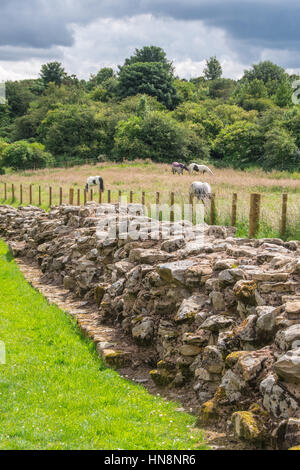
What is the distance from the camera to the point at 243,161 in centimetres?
4966

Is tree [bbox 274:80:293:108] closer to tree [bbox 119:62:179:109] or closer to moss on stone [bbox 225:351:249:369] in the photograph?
tree [bbox 119:62:179:109]

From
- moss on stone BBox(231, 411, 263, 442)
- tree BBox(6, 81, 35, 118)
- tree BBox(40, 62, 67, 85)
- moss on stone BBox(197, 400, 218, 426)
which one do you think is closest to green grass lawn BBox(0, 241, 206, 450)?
moss on stone BBox(197, 400, 218, 426)

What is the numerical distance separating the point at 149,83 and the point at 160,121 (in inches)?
1014

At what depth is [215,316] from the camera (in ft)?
18.8

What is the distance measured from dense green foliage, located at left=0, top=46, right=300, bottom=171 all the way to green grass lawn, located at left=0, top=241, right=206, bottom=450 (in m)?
36.9

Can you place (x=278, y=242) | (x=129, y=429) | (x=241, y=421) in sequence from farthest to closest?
1. (x=278, y=242)
2. (x=129, y=429)
3. (x=241, y=421)

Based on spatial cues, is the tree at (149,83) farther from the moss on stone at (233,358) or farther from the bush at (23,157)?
the moss on stone at (233,358)

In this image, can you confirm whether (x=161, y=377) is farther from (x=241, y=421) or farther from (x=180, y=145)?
(x=180, y=145)

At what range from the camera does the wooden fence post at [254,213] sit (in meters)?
11.4

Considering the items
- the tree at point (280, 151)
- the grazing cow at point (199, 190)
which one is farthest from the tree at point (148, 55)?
the grazing cow at point (199, 190)

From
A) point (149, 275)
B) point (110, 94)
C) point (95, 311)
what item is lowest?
point (95, 311)

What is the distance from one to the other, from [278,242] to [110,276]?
3142 mm

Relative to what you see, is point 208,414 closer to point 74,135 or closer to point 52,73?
point 74,135

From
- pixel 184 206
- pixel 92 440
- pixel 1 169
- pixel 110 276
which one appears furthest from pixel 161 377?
pixel 1 169
